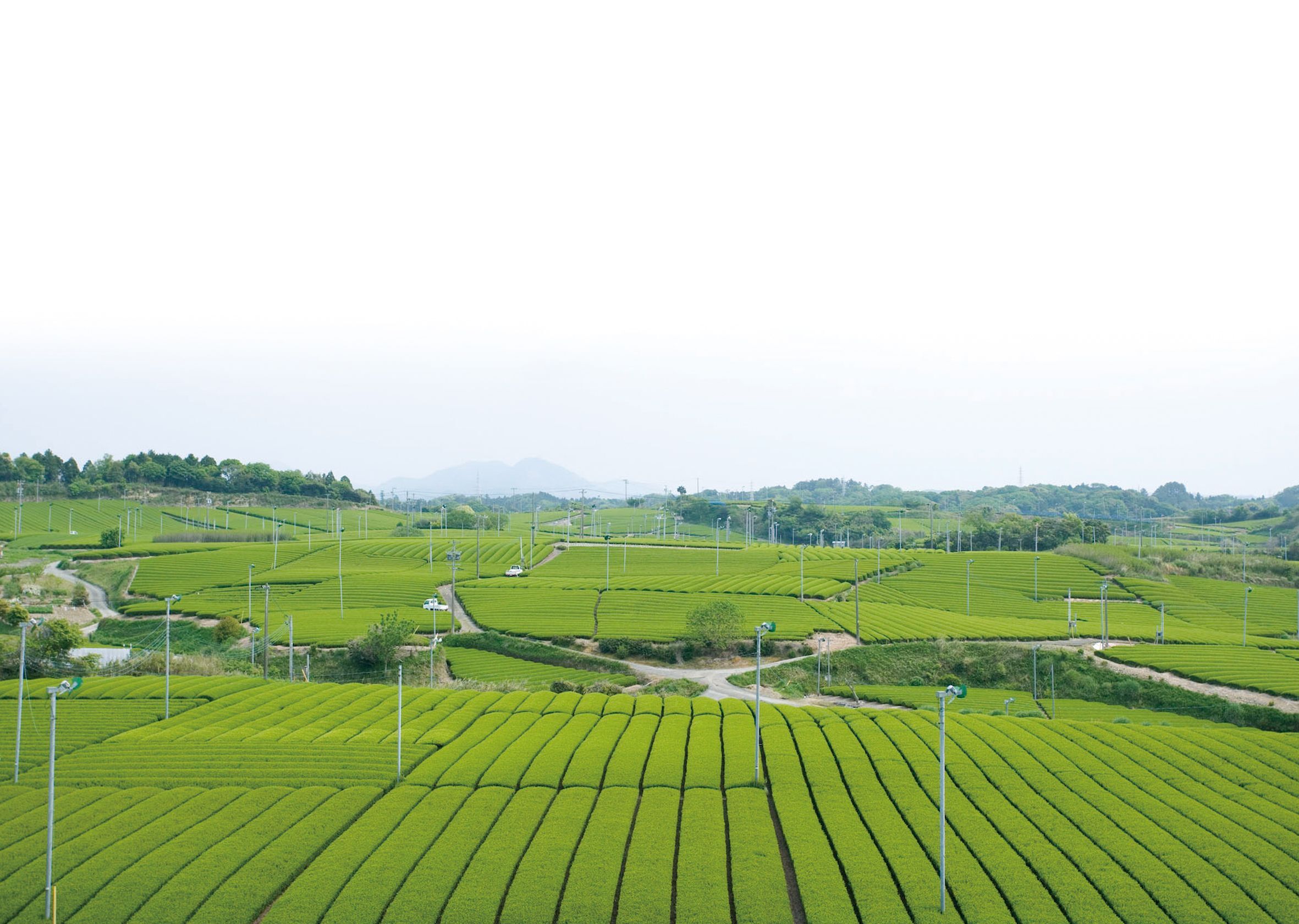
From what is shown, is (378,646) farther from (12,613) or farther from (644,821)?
(644,821)

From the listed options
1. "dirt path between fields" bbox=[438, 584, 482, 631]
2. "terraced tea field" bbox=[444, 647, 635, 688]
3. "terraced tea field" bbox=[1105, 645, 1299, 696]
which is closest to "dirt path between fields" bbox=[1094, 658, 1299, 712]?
"terraced tea field" bbox=[1105, 645, 1299, 696]

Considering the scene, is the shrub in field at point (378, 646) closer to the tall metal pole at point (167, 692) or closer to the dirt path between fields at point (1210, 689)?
the tall metal pole at point (167, 692)

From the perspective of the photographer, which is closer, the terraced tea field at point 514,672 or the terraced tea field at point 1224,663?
the terraced tea field at point 1224,663

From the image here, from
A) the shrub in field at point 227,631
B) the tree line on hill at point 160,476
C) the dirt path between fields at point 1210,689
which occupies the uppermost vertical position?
the tree line on hill at point 160,476

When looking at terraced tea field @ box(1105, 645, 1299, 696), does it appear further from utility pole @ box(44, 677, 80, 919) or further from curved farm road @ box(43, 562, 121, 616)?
curved farm road @ box(43, 562, 121, 616)

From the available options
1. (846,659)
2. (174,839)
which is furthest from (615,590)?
(174,839)

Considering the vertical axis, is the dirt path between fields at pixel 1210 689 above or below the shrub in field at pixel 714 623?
below

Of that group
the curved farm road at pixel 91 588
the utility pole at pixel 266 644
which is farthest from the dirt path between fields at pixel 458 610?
the curved farm road at pixel 91 588

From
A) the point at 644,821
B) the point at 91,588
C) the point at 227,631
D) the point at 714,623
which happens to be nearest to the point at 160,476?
the point at 91,588
